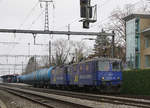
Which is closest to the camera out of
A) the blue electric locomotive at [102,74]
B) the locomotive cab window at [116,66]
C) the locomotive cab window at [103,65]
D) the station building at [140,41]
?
the blue electric locomotive at [102,74]

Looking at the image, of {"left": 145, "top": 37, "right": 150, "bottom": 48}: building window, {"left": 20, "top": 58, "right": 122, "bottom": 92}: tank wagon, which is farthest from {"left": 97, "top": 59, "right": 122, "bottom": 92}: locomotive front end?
{"left": 145, "top": 37, "right": 150, "bottom": 48}: building window

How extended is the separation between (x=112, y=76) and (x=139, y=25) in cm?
1692

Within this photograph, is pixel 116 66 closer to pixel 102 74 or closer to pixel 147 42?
pixel 102 74

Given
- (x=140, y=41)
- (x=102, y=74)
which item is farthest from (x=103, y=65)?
(x=140, y=41)

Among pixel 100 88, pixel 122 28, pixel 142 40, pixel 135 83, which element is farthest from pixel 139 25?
pixel 100 88

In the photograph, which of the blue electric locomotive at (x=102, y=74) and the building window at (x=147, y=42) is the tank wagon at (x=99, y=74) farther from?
the building window at (x=147, y=42)

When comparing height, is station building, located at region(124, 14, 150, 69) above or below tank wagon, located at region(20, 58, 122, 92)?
above

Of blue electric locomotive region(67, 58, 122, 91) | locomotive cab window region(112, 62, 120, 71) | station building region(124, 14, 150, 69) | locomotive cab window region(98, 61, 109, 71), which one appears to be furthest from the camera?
station building region(124, 14, 150, 69)

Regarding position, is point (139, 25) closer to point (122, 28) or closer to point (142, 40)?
point (142, 40)

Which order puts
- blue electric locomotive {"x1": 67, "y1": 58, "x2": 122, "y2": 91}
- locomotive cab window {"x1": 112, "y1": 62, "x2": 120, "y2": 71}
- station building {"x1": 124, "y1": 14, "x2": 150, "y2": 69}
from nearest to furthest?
1. blue electric locomotive {"x1": 67, "y1": 58, "x2": 122, "y2": 91}
2. locomotive cab window {"x1": 112, "y1": 62, "x2": 120, "y2": 71}
3. station building {"x1": 124, "y1": 14, "x2": 150, "y2": 69}

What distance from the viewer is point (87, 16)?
9766mm

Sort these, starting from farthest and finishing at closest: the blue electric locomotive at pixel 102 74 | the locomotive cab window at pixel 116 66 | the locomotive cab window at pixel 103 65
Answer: the locomotive cab window at pixel 116 66 < the locomotive cab window at pixel 103 65 < the blue electric locomotive at pixel 102 74

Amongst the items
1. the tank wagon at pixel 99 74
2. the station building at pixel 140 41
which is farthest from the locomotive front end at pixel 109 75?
the station building at pixel 140 41

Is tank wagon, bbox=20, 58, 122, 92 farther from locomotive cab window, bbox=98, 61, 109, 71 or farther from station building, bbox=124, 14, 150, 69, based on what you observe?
station building, bbox=124, 14, 150, 69
